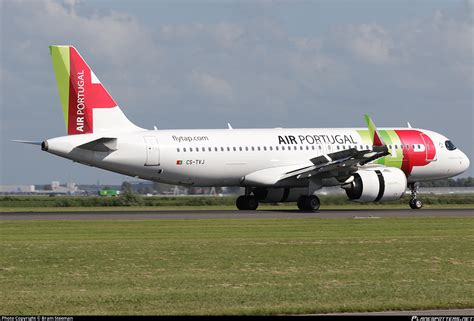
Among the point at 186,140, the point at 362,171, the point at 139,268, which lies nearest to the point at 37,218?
the point at 186,140

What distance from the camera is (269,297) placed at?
19.2m

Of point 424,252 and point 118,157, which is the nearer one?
point 424,252

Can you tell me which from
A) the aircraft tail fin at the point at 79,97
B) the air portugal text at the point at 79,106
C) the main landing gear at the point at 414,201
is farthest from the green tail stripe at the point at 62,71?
the main landing gear at the point at 414,201

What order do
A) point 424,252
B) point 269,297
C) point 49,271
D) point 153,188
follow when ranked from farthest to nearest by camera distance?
1. point 153,188
2. point 424,252
3. point 49,271
4. point 269,297

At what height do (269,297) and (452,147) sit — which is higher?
(452,147)

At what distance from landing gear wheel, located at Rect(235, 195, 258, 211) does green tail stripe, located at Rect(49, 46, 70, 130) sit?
11.4 metres

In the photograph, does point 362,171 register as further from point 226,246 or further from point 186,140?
point 226,246

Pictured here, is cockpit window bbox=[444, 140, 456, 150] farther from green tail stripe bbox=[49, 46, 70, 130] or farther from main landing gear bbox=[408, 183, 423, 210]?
green tail stripe bbox=[49, 46, 70, 130]

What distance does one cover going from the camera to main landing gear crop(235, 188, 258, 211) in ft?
179

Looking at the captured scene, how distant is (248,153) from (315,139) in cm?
428

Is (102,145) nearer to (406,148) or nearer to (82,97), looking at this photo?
(82,97)

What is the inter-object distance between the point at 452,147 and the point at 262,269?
3596 centimetres

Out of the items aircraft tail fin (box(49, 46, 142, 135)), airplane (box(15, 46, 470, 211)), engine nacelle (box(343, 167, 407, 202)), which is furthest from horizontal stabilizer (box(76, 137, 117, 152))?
engine nacelle (box(343, 167, 407, 202))

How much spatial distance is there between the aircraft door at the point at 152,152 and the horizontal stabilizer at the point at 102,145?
5.96 ft
